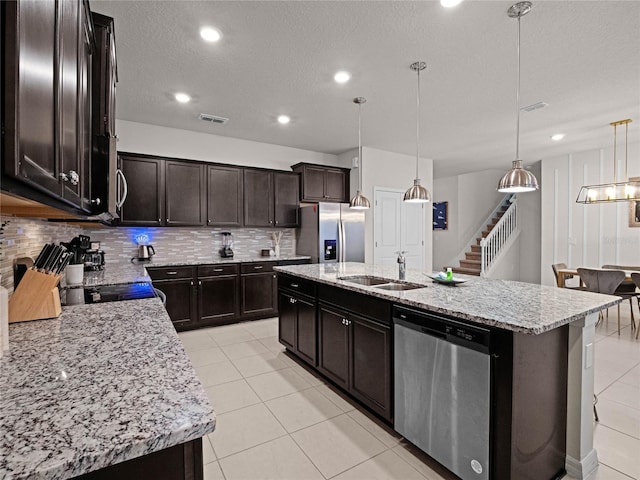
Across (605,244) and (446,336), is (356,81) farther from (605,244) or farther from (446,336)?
(605,244)

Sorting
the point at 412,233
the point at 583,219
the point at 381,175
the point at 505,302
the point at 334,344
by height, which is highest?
the point at 381,175

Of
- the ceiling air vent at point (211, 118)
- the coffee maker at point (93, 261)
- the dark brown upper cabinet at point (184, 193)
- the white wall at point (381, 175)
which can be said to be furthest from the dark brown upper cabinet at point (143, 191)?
the white wall at point (381, 175)

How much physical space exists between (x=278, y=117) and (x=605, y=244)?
6.28 m

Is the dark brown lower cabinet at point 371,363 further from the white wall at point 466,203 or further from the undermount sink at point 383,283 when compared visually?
the white wall at point 466,203

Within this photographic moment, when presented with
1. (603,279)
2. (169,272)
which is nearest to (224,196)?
(169,272)

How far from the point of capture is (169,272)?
4.45 metres

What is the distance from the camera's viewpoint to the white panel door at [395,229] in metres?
6.09

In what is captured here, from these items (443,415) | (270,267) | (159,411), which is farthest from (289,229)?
(159,411)

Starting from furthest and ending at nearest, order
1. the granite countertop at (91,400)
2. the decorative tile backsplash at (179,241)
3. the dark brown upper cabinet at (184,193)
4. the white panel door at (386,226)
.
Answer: the white panel door at (386,226) < the dark brown upper cabinet at (184,193) < the decorative tile backsplash at (179,241) < the granite countertop at (91,400)

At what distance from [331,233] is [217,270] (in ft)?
6.18

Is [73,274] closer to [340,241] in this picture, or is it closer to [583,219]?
[340,241]

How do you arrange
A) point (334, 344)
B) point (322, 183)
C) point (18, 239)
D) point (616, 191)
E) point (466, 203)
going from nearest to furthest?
point (18, 239) < point (334, 344) < point (616, 191) < point (322, 183) < point (466, 203)

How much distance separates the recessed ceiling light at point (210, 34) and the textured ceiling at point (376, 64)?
0.05 m

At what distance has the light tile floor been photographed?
6.32 feet
